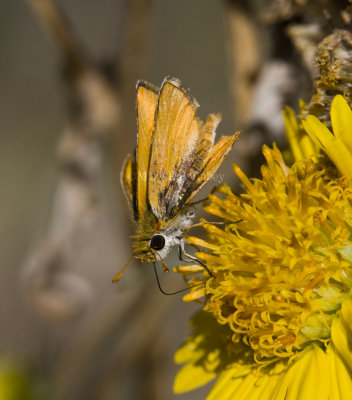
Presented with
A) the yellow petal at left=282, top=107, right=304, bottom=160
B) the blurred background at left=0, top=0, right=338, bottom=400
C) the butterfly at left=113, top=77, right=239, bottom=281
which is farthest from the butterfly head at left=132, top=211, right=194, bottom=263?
the yellow petal at left=282, top=107, right=304, bottom=160

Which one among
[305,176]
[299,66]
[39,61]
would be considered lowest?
[305,176]

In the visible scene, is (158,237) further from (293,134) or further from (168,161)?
(293,134)

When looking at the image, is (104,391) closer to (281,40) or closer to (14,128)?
(281,40)

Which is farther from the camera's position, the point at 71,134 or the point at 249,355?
the point at 71,134

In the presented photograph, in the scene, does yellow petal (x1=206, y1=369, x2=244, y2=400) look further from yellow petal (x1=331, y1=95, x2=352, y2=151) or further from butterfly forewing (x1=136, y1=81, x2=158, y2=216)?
yellow petal (x1=331, y1=95, x2=352, y2=151)

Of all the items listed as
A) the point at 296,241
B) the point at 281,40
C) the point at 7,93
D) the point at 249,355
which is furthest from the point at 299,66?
the point at 7,93

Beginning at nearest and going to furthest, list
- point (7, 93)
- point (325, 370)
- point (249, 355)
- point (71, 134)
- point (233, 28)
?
point (325, 370)
point (249, 355)
point (233, 28)
point (71, 134)
point (7, 93)

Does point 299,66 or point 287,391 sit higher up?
point 299,66

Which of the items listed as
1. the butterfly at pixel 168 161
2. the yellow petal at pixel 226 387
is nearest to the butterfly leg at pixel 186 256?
the butterfly at pixel 168 161
